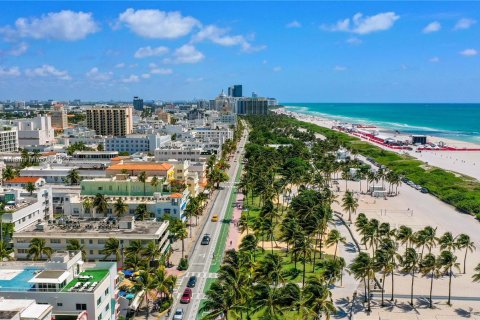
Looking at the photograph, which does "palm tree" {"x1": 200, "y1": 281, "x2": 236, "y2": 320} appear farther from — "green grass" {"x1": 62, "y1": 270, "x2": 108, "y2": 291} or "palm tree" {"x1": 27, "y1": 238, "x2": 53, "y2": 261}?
"palm tree" {"x1": 27, "y1": 238, "x2": 53, "y2": 261}

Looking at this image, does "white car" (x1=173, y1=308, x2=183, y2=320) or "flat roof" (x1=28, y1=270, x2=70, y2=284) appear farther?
"white car" (x1=173, y1=308, x2=183, y2=320)

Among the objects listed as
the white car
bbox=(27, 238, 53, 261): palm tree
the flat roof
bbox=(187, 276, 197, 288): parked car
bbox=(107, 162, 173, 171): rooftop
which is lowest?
the white car

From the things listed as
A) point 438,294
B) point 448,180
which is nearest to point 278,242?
point 438,294

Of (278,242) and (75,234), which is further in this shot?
(278,242)

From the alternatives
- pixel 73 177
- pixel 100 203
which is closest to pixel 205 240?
pixel 100 203

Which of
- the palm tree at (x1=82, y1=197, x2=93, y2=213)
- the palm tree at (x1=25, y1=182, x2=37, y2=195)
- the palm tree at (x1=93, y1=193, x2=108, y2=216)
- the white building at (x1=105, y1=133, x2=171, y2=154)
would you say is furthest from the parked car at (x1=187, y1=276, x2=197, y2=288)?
the white building at (x1=105, y1=133, x2=171, y2=154)

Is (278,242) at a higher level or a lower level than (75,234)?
lower

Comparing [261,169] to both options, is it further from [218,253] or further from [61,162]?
[61,162]

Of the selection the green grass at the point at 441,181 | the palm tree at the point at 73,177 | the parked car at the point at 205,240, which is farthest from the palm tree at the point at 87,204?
the green grass at the point at 441,181
